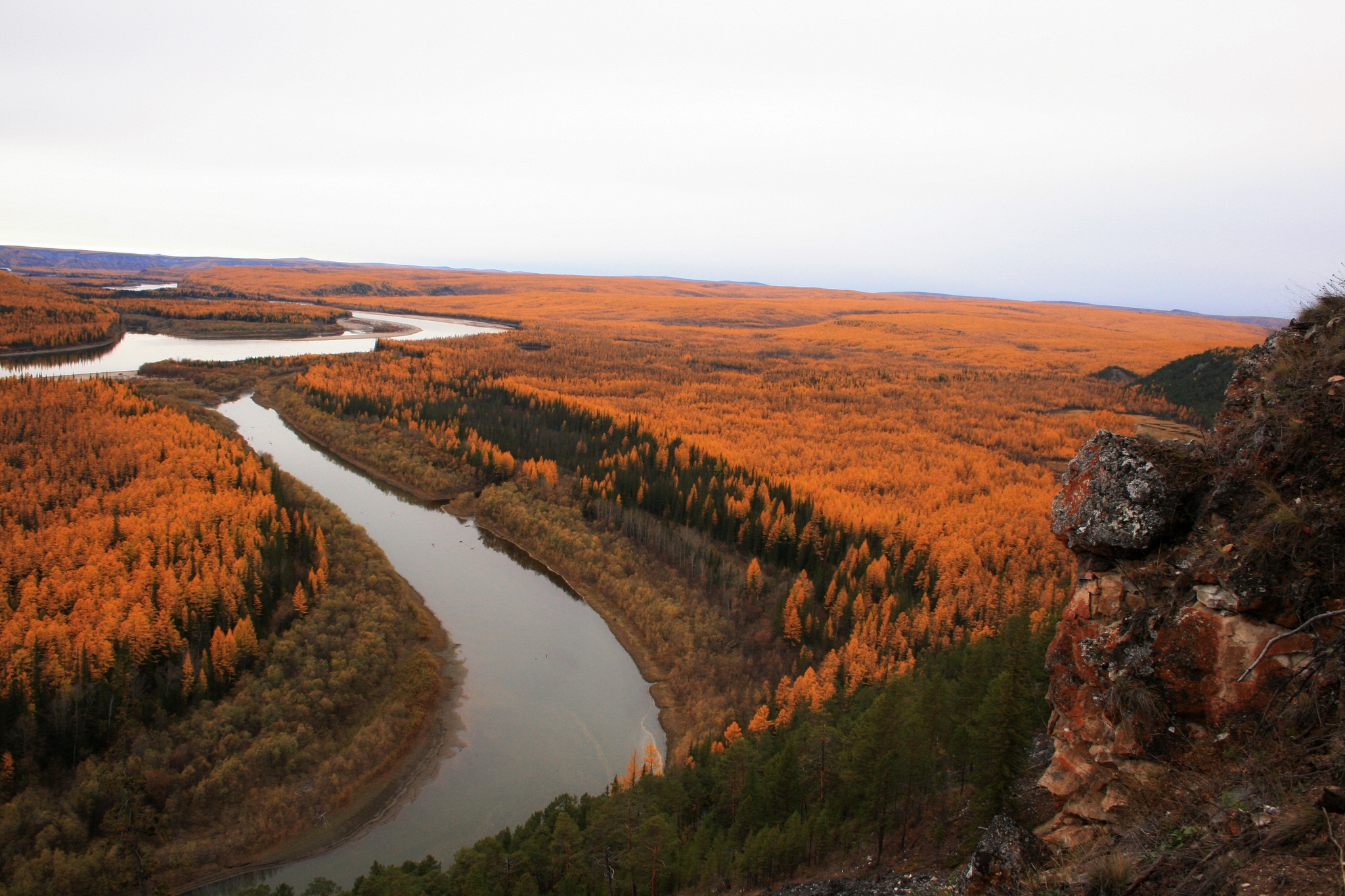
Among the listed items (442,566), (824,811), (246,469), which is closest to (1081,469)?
(824,811)

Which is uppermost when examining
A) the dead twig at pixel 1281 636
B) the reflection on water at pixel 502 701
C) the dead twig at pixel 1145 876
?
the dead twig at pixel 1281 636

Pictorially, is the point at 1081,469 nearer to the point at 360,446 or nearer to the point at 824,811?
the point at 824,811

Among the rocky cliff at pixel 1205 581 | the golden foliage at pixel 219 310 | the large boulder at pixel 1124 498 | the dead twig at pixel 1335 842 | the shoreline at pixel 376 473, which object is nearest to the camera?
the dead twig at pixel 1335 842

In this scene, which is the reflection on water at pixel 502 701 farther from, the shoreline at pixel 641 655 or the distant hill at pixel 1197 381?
the distant hill at pixel 1197 381

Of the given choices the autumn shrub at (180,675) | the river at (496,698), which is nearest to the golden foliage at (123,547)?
the autumn shrub at (180,675)

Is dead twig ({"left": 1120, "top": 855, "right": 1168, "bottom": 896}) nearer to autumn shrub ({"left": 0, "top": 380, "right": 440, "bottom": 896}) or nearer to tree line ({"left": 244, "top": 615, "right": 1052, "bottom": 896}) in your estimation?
tree line ({"left": 244, "top": 615, "right": 1052, "bottom": 896})

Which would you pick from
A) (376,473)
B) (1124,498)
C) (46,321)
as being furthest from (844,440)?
(46,321)

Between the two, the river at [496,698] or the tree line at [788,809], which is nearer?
the tree line at [788,809]
